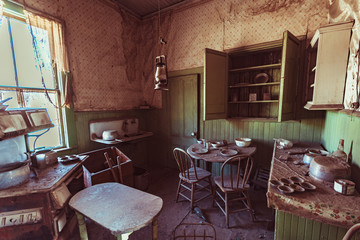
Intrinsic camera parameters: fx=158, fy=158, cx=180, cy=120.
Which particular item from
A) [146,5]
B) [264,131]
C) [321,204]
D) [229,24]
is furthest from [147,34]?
[321,204]

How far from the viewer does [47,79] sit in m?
2.50

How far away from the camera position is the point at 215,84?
9.37 ft

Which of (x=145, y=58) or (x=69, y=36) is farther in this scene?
(x=145, y=58)

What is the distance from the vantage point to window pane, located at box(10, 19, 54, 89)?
2.20 m

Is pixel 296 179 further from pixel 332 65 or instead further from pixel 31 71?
pixel 31 71

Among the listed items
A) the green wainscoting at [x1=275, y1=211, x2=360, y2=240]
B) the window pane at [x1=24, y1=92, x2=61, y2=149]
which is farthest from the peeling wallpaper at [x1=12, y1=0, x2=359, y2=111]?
the green wainscoting at [x1=275, y1=211, x2=360, y2=240]

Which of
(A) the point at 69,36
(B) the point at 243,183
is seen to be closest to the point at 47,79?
(A) the point at 69,36

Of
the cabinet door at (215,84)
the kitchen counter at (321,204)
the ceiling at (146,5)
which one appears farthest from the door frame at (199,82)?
the kitchen counter at (321,204)

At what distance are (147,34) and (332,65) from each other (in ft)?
11.8

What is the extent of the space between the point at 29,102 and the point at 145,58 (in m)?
2.49

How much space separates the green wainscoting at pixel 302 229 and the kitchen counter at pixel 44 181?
2134 millimetres

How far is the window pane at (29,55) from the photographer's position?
2.20m

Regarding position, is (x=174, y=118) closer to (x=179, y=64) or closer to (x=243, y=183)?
(x=179, y=64)

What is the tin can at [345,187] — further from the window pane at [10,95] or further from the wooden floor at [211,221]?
the window pane at [10,95]
